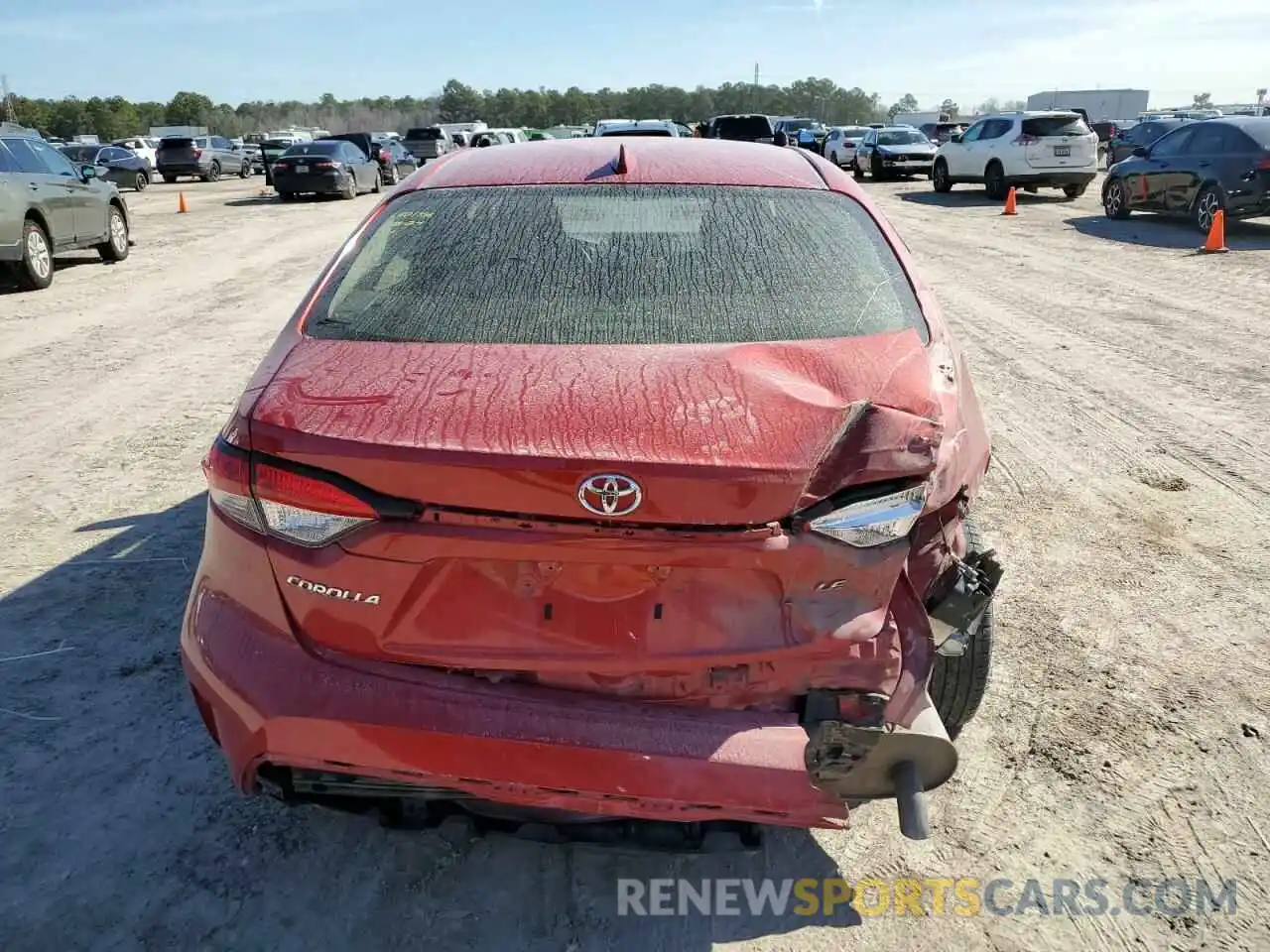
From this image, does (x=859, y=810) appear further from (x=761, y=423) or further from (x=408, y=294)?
(x=408, y=294)

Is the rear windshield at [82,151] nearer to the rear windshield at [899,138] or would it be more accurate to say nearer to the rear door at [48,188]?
the rear door at [48,188]

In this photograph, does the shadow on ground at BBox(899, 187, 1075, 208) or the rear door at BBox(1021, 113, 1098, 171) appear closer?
the rear door at BBox(1021, 113, 1098, 171)

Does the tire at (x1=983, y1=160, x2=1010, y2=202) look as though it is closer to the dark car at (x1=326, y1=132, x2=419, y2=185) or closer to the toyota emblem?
the dark car at (x1=326, y1=132, x2=419, y2=185)

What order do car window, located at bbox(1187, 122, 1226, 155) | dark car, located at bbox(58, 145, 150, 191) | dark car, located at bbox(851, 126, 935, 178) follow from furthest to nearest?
dark car, located at bbox(58, 145, 150, 191), dark car, located at bbox(851, 126, 935, 178), car window, located at bbox(1187, 122, 1226, 155)

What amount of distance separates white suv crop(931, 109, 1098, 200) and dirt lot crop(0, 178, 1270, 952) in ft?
49.0

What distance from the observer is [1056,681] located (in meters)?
3.34

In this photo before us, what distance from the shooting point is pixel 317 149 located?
77.6ft

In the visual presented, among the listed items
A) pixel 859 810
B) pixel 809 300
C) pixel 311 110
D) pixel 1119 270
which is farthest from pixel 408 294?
pixel 311 110

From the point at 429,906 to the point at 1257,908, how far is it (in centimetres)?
204

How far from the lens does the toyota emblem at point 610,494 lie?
76.2 inches

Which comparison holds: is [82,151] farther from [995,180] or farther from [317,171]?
[995,180]

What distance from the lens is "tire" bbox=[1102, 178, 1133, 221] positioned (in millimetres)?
16173

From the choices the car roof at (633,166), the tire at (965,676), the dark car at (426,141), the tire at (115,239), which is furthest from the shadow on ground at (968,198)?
the tire at (965,676)

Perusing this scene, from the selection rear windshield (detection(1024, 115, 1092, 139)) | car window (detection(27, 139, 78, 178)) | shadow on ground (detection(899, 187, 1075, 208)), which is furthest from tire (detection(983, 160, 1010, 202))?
car window (detection(27, 139, 78, 178))
